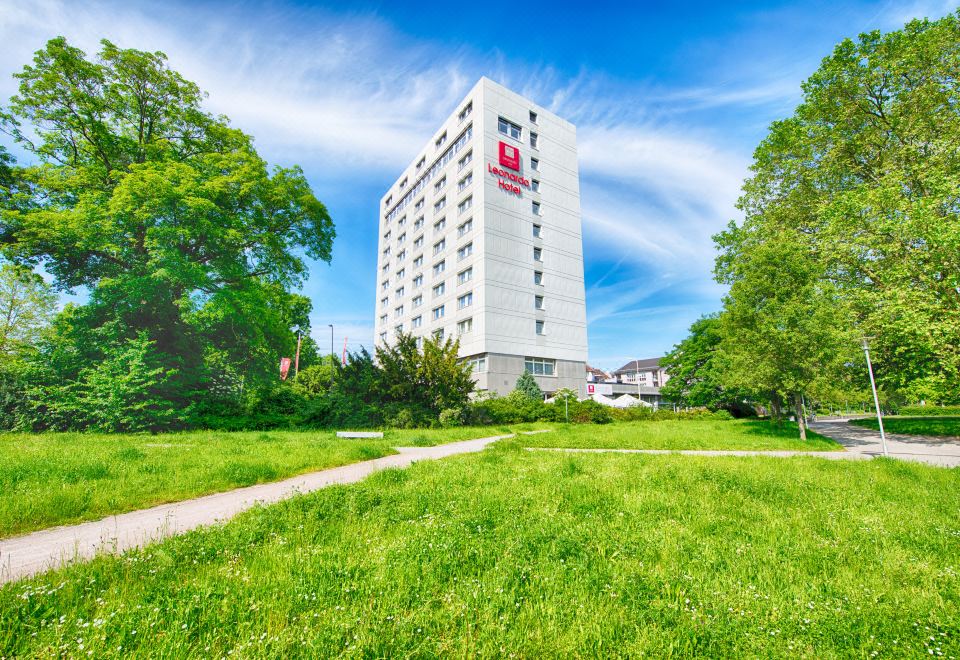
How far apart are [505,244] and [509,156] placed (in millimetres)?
10378

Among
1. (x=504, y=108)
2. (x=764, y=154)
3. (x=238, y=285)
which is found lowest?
(x=238, y=285)

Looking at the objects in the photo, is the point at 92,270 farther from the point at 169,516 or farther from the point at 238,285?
the point at 169,516

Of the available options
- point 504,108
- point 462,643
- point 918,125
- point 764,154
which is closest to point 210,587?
point 462,643

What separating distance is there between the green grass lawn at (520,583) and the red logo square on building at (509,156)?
1657 inches

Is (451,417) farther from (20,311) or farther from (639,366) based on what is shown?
(639,366)

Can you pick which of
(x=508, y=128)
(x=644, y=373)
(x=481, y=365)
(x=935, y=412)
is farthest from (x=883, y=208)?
(x=644, y=373)

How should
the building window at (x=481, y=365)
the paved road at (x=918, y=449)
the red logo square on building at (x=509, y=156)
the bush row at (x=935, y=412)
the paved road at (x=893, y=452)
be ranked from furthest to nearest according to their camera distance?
1. the red logo square on building at (x=509, y=156)
2. the bush row at (x=935, y=412)
3. the building window at (x=481, y=365)
4. the paved road at (x=918, y=449)
5. the paved road at (x=893, y=452)

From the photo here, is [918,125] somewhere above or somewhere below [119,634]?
above

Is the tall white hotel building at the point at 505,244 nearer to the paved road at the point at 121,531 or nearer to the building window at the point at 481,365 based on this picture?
the building window at the point at 481,365

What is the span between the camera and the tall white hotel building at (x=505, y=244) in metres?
39.8

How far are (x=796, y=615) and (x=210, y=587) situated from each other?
184 inches

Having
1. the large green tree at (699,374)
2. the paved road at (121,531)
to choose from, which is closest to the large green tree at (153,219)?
the paved road at (121,531)

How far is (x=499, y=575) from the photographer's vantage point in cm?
346

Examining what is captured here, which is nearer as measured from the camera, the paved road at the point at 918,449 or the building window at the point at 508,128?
the paved road at the point at 918,449
